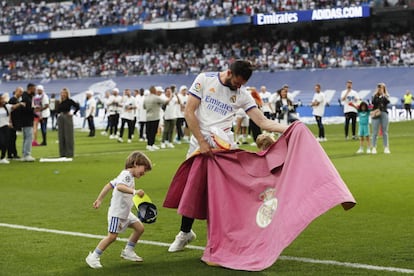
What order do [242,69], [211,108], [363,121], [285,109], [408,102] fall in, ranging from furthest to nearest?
[408,102] < [285,109] < [363,121] < [211,108] < [242,69]

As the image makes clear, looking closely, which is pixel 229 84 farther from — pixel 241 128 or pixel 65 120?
pixel 241 128

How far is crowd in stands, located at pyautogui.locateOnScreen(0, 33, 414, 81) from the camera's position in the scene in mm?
56000

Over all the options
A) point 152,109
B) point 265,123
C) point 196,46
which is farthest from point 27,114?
point 196,46

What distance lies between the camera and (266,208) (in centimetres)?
880

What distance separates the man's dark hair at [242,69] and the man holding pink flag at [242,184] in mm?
11

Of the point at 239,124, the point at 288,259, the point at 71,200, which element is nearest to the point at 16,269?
the point at 288,259

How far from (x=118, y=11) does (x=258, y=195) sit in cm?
6294

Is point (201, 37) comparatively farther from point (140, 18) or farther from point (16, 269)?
point (16, 269)

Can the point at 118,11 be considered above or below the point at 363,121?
above

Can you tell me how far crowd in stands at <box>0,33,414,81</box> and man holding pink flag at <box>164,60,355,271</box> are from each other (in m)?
44.2

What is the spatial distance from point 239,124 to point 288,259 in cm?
2041

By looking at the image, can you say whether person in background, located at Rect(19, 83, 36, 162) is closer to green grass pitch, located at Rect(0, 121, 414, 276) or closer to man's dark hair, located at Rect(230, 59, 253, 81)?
green grass pitch, located at Rect(0, 121, 414, 276)

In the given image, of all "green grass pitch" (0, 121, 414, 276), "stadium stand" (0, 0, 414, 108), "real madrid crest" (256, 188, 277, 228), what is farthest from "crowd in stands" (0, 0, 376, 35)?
"real madrid crest" (256, 188, 277, 228)

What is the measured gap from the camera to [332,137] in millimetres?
32688
